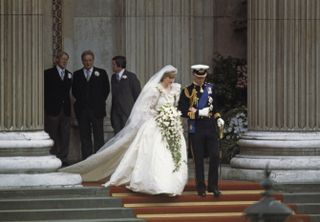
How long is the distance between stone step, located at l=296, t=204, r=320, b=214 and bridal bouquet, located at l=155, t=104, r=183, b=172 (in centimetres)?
199

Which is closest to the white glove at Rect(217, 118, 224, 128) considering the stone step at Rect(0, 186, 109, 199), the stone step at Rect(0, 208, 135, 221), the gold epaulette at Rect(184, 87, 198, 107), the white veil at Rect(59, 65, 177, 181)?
the gold epaulette at Rect(184, 87, 198, 107)

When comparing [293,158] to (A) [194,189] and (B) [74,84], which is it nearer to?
(A) [194,189]

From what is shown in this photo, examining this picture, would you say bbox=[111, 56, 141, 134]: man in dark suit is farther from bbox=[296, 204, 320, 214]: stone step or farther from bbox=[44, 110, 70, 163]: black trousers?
bbox=[296, 204, 320, 214]: stone step

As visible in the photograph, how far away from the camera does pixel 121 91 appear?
2788 cm

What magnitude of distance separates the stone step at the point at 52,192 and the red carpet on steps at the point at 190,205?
0.89 ft

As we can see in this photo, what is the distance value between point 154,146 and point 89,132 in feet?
13.3

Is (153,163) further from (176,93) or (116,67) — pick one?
(116,67)

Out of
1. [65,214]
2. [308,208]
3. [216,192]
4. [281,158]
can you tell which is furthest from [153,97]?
[308,208]

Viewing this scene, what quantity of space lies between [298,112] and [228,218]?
2711 mm

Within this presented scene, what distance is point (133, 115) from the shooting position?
25.2 m

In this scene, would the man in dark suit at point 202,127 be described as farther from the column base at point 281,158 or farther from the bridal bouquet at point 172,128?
the column base at point 281,158

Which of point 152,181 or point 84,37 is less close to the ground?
point 84,37

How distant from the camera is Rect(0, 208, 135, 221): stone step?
23422 millimetres

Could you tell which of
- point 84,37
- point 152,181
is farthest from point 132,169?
point 84,37
